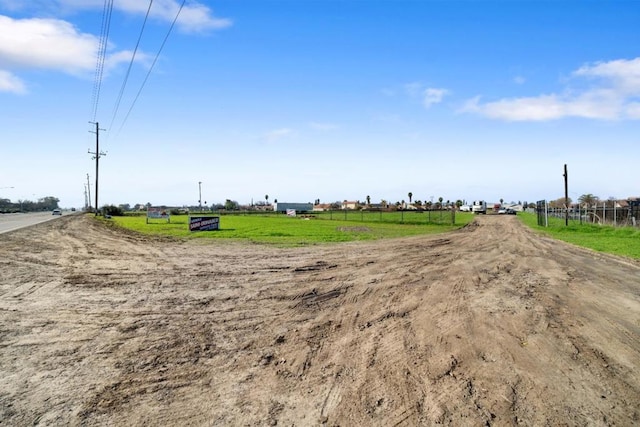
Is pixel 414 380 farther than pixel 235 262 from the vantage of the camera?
No

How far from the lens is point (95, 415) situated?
14.4 feet

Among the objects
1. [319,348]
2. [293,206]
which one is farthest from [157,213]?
[293,206]

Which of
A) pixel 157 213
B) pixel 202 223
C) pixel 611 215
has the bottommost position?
pixel 202 223

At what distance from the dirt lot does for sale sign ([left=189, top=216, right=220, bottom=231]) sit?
19641 millimetres

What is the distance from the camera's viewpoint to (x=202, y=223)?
33.3 m

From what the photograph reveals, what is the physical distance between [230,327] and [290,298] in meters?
2.40

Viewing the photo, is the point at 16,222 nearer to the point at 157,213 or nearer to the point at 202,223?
the point at 157,213

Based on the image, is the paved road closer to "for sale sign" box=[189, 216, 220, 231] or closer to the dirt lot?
"for sale sign" box=[189, 216, 220, 231]

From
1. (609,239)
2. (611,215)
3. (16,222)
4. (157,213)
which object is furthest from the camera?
(157,213)

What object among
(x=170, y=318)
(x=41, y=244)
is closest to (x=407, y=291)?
(x=170, y=318)

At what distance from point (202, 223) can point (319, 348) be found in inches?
1121

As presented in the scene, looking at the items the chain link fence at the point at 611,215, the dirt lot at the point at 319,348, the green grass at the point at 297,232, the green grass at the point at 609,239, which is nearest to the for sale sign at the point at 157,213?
the green grass at the point at 297,232

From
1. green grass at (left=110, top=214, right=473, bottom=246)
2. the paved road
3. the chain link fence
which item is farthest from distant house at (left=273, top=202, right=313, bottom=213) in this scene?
the chain link fence

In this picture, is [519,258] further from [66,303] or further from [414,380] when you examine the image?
[66,303]
